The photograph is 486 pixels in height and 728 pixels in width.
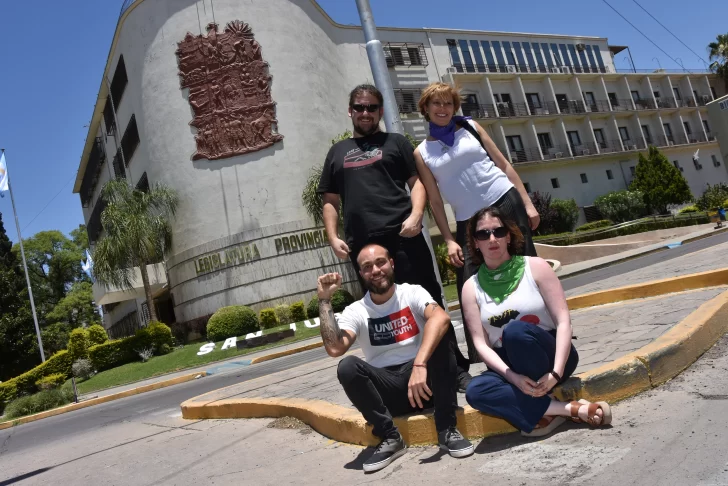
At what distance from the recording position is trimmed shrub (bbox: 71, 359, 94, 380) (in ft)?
76.4

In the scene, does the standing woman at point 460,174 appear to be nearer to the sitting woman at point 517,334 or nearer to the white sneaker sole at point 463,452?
the sitting woman at point 517,334

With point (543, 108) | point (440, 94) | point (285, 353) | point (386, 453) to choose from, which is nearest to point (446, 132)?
point (440, 94)

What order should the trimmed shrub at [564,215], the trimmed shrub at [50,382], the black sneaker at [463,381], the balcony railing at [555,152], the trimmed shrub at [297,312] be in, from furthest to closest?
the balcony railing at [555,152], the trimmed shrub at [564,215], the trimmed shrub at [297,312], the trimmed shrub at [50,382], the black sneaker at [463,381]

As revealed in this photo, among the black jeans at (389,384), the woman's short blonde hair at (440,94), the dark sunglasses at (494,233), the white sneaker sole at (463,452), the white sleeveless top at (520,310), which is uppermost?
the woman's short blonde hair at (440,94)

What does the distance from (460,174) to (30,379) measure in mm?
20632

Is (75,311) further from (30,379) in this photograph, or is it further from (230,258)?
(30,379)

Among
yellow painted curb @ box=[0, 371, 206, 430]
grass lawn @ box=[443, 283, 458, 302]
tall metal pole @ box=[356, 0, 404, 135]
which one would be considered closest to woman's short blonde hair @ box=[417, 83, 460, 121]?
tall metal pole @ box=[356, 0, 404, 135]

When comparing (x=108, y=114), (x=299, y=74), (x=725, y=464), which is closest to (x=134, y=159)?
(x=108, y=114)

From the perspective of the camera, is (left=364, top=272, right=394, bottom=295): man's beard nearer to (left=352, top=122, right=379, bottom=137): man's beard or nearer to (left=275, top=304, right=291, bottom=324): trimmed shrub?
A: (left=352, top=122, right=379, bottom=137): man's beard

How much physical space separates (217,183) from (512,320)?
87.7ft

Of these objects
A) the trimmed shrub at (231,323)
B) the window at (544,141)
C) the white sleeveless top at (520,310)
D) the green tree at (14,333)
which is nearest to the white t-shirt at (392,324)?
the white sleeveless top at (520,310)

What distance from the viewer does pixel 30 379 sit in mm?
20375

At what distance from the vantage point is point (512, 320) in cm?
322

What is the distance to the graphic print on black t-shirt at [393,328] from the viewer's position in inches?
139
